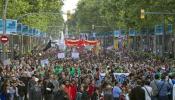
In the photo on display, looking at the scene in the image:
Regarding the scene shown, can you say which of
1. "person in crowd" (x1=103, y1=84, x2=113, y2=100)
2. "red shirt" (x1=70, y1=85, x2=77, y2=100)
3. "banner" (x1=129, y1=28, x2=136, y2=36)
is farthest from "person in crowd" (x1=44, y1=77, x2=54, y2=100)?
"banner" (x1=129, y1=28, x2=136, y2=36)

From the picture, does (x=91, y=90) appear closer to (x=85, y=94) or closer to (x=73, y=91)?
(x=73, y=91)

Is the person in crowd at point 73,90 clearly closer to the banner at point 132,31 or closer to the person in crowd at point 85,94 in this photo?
the person in crowd at point 85,94

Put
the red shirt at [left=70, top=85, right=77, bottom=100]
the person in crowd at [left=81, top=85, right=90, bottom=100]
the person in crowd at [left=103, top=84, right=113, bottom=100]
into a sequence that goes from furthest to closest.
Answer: the red shirt at [left=70, top=85, right=77, bottom=100] < the person in crowd at [left=81, top=85, right=90, bottom=100] < the person in crowd at [left=103, top=84, right=113, bottom=100]

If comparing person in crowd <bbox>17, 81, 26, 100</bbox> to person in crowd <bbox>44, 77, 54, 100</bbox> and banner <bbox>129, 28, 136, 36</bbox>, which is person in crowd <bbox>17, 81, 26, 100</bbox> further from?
banner <bbox>129, 28, 136, 36</bbox>

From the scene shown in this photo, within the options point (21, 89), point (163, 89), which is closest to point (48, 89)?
point (21, 89)

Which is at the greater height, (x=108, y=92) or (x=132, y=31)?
(x=108, y=92)

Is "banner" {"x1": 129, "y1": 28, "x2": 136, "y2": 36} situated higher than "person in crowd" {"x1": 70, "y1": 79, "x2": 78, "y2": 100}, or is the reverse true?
"person in crowd" {"x1": 70, "y1": 79, "x2": 78, "y2": 100}

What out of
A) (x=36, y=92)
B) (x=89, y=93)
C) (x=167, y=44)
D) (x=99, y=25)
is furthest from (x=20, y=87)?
(x=99, y=25)

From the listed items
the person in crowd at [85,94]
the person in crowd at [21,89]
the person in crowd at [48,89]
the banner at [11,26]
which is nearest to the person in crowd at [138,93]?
the person in crowd at [85,94]

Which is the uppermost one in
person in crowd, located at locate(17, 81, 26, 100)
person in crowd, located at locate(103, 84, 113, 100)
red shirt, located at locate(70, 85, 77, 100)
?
person in crowd, located at locate(103, 84, 113, 100)

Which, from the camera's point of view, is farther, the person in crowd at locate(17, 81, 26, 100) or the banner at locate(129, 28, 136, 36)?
the banner at locate(129, 28, 136, 36)

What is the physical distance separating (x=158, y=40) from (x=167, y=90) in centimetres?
6850

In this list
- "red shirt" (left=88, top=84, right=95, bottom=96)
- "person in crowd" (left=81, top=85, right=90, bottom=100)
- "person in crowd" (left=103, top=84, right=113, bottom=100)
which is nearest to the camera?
"person in crowd" (left=103, top=84, right=113, bottom=100)

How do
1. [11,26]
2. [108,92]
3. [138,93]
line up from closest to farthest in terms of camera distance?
[138,93], [108,92], [11,26]
